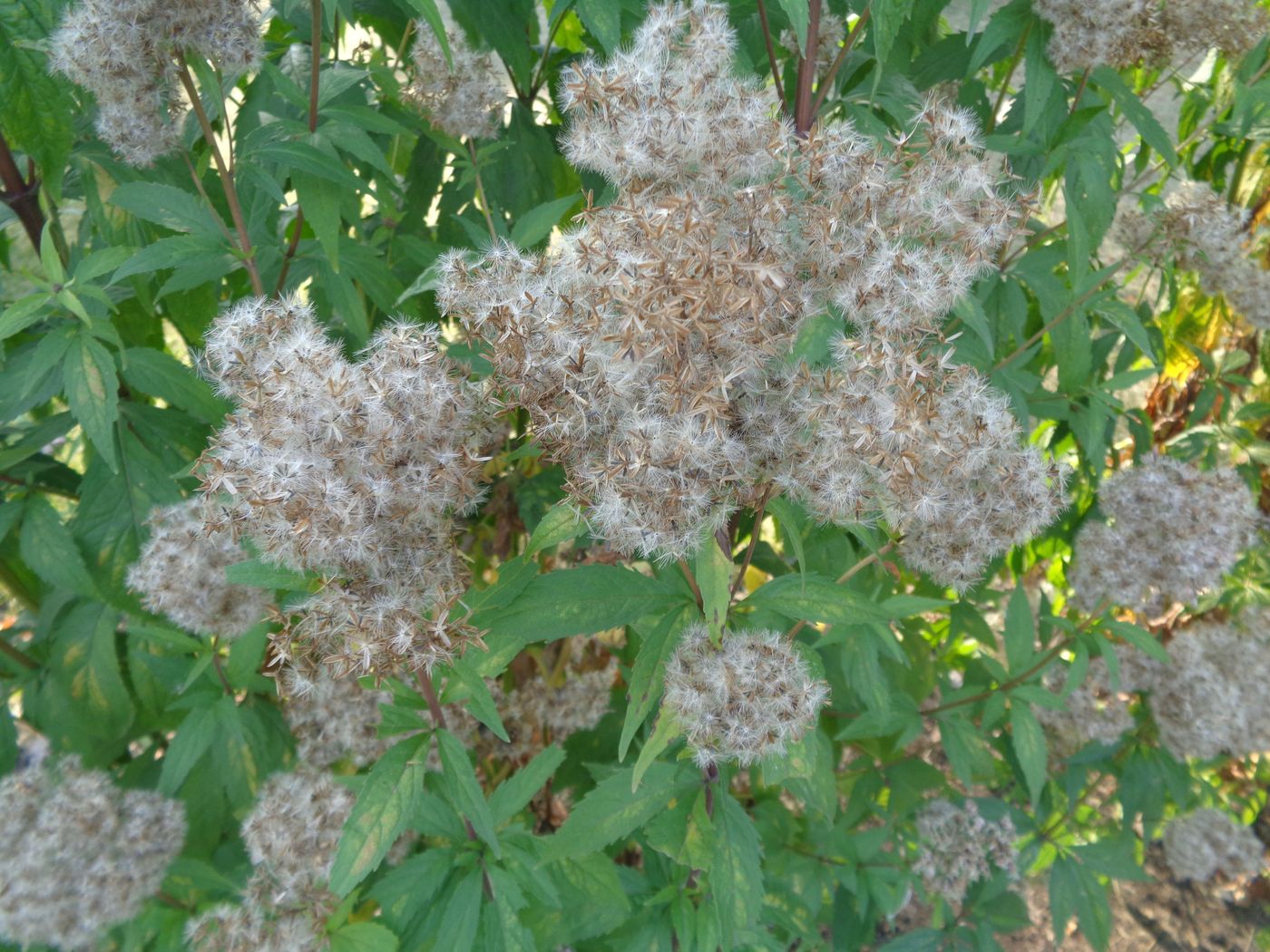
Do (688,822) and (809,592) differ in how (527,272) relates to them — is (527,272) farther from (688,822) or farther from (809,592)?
(688,822)

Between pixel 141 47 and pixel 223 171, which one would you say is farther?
pixel 223 171

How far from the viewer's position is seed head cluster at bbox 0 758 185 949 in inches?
90.7

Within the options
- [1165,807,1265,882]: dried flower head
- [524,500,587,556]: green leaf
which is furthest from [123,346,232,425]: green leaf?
[1165,807,1265,882]: dried flower head

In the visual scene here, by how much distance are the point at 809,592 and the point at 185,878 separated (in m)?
1.97

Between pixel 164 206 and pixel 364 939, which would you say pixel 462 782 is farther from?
pixel 164 206

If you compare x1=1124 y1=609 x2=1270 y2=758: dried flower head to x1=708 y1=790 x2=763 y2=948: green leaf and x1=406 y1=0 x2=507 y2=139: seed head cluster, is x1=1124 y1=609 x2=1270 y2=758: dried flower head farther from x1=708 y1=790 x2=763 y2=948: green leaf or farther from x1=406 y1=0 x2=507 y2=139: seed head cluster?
x1=406 y1=0 x2=507 y2=139: seed head cluster

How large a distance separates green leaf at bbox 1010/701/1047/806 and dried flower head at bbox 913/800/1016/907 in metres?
0.45

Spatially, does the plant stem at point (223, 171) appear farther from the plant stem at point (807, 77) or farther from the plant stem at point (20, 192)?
the plant stem at point (807, 77)

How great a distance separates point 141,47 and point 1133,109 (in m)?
2.65

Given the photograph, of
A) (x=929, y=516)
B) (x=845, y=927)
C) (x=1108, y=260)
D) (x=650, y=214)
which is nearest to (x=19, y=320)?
(x=650, y=214)

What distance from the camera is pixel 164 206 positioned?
217 centimetres

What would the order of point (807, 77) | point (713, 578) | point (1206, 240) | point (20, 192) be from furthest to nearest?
point (1206, 240) → point (20, 192) → point (807, 77) → point (713, 578)

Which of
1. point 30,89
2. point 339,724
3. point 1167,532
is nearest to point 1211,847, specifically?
point 1167,532

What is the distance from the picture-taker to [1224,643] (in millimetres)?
3438
